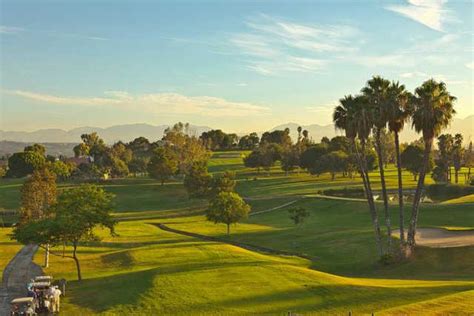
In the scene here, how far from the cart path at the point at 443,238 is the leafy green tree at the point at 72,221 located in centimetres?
3176

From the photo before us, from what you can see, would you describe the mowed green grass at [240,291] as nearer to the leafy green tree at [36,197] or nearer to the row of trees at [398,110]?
the row of trees at [398,110]

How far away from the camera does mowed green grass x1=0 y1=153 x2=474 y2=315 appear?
29578 mm

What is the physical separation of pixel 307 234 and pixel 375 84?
29.5 meters

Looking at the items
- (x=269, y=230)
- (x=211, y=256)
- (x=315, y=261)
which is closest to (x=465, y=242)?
(x=315, y=261)

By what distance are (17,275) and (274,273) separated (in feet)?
81.5

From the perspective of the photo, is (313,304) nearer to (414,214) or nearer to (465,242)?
(414,214)

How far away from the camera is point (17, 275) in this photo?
146 feet

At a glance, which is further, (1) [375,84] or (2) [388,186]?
(2) [388,186]

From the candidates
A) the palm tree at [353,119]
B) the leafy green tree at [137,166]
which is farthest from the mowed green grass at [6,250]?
the leafy green tree at [137,166]

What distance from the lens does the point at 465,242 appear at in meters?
48.5

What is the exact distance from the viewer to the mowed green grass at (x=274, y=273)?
97.0 ft

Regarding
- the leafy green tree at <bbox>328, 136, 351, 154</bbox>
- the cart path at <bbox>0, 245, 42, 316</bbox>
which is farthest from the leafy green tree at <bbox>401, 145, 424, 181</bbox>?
the cart path at <bbox>0, 245, 42, 316</bbox>

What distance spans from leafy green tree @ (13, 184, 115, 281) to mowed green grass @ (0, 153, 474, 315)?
4014 millimetres

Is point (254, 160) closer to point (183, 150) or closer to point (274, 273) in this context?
point (183, 150)
